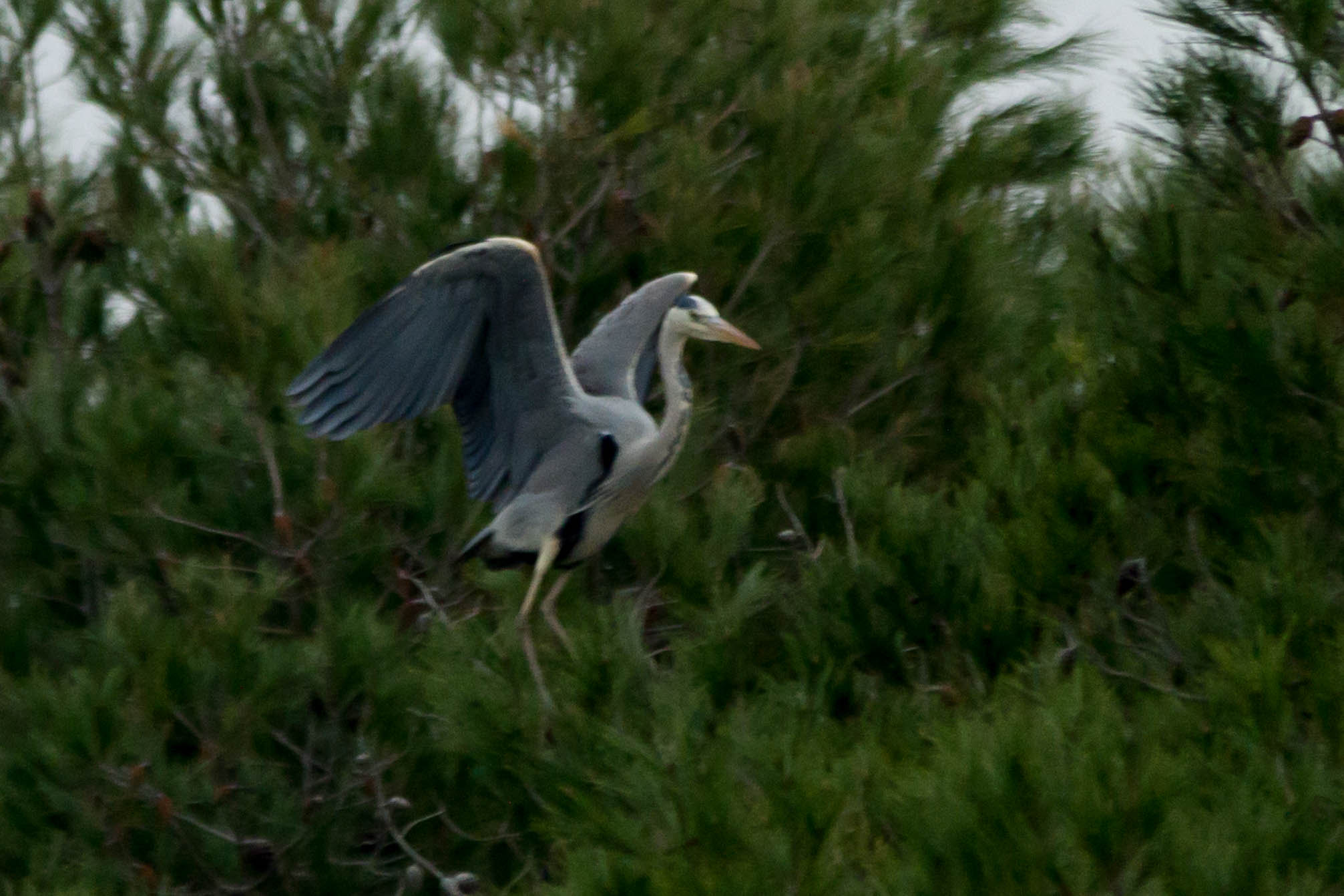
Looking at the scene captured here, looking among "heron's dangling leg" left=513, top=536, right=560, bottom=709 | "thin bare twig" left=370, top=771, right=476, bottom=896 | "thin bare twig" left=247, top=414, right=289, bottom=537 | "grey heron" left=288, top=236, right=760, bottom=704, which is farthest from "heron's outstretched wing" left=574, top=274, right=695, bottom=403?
"thin bare twig" left=370, top=771, right=476, bottom=896

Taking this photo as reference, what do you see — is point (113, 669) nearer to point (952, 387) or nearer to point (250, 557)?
point (250, 557)

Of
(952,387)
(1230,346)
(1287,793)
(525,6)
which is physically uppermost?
(525,6)

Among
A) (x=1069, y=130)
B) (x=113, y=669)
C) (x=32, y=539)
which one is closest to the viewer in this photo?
(x=113, y=669)

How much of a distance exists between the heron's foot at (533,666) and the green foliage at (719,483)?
0.08 feet

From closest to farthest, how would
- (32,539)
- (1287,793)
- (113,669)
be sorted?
(1287,793), (113,669), (32,539)

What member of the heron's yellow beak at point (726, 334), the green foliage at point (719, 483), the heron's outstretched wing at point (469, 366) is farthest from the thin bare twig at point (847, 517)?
the heron's outstretched wing at point (469, 366)

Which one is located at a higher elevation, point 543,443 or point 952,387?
point 543,443

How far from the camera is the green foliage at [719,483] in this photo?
211cm

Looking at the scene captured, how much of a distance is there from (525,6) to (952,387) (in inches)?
50.1

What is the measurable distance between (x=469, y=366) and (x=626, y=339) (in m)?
0.32

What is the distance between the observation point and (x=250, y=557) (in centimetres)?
417

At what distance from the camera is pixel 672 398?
402 cm

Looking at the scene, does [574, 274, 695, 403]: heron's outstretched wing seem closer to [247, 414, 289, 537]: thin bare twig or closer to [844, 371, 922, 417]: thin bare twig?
[844, 371, 922, 417]: thin bare twig

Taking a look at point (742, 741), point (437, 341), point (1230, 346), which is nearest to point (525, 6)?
point (437, 341)
